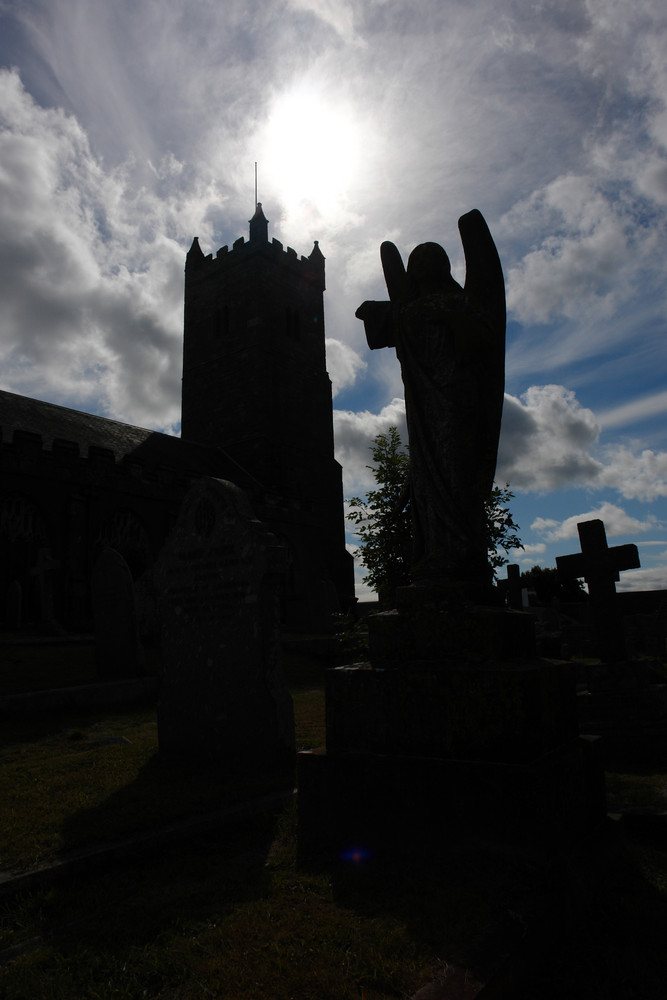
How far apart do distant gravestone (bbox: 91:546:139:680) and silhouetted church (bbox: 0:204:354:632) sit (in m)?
7.23

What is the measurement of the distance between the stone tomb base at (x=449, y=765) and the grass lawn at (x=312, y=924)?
0.43 feet

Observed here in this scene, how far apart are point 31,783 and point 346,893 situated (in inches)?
130

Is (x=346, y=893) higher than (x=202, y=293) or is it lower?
lower

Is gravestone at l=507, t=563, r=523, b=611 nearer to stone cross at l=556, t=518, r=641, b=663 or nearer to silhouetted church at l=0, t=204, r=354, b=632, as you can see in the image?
silhouetted church at l=0, t=204, r=354, b=632

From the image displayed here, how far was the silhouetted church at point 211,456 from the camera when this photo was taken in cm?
2006

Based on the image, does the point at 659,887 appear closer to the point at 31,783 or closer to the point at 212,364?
the point at 31,783

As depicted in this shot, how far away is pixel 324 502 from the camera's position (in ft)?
118

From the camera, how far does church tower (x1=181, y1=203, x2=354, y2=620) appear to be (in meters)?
34.6

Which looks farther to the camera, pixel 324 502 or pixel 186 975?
pixel 324 502

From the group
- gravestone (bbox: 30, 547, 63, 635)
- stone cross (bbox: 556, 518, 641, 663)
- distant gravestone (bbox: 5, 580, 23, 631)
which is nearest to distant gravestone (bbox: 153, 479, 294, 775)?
stone cross (bbox: 556, 518, 641, 663)

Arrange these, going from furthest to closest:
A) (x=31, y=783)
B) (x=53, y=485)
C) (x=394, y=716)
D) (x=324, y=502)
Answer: (x=324, y=502)
(x=53, y=485)
(x=31, y=783)
(x=394, y=716)

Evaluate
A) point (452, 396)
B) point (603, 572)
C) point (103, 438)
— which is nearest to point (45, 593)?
point (103, 438)

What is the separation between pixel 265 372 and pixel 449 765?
3400cm

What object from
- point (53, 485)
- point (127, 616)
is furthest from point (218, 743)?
point (53, 485)
